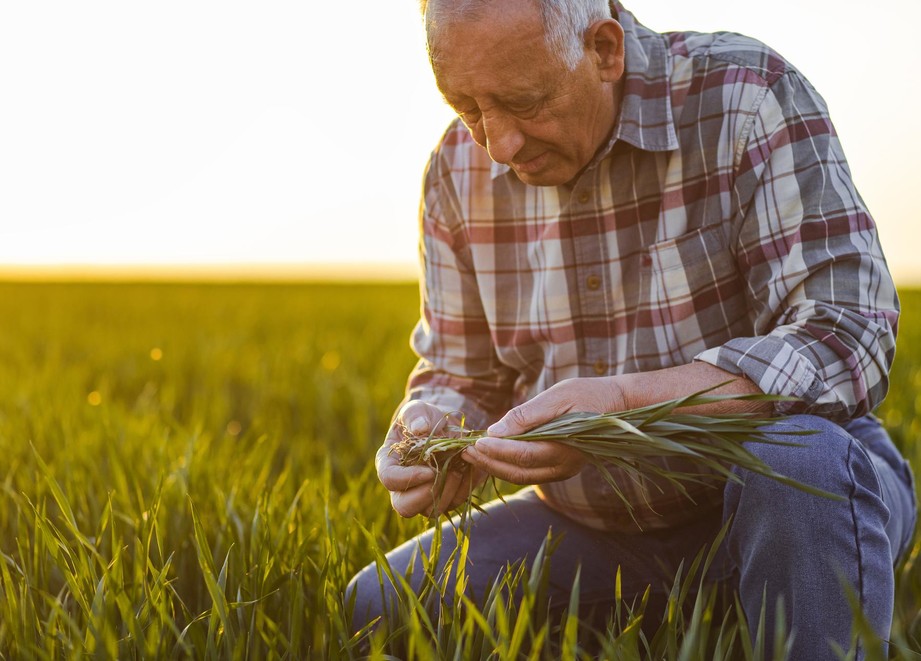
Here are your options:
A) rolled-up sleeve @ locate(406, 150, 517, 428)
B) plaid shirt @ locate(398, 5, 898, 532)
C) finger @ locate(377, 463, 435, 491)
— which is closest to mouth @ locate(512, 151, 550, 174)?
plaid shirt @ locate(398, 5, 898, 532)

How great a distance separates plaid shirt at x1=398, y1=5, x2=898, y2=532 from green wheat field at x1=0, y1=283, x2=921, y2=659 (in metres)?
0.32

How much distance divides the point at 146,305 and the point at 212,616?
27.6 feet

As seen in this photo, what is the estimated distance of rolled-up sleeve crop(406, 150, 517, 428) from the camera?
2059 mm

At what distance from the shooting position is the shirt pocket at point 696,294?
5.64 feet

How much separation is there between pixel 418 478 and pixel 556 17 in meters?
0.82

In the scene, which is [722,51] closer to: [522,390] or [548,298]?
[548,298]

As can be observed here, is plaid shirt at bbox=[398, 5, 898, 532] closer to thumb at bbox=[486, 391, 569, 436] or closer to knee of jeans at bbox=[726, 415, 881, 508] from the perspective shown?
knee of jeans at bbox=[726, 415, 881, 508]

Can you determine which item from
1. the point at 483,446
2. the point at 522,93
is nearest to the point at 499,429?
the point at 483,446

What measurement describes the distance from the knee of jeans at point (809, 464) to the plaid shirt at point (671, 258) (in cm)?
6

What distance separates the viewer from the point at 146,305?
9.23 meters

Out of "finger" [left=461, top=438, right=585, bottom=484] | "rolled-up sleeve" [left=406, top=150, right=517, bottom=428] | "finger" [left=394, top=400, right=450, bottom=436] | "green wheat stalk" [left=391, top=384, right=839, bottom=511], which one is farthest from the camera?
"rolled-up sleeve" [left=406, top=150, right=517, bottom=428]

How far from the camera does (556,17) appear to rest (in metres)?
1.50

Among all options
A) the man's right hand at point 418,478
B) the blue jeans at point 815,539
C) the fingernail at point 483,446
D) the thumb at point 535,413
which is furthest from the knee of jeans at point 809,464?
the man's right hand at point 418,478

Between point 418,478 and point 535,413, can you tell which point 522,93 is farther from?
point 418,478
